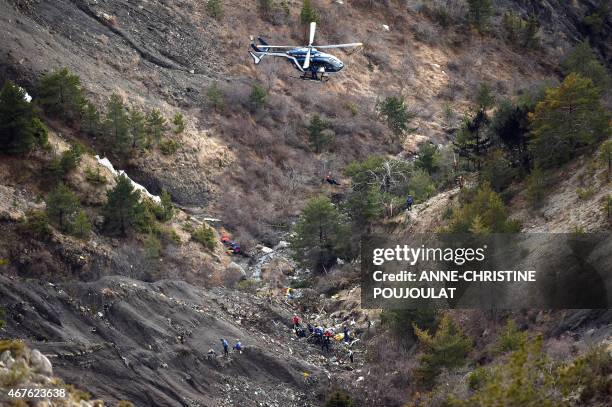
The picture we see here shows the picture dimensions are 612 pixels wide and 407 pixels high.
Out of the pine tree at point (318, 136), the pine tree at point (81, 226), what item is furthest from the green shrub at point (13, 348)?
the pine tree at point (318, 136)

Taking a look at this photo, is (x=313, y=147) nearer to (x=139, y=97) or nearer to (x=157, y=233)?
(x=139, y=97)

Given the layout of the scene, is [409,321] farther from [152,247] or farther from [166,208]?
[166,208]

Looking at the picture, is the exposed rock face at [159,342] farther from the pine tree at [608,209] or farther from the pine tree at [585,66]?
the pine tree at [585,66]

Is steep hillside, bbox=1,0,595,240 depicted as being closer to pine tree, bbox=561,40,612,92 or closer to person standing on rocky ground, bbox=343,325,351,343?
pine tree, bbox=561,40,612,92

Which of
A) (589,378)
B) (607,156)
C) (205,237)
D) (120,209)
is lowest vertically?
(589,378)

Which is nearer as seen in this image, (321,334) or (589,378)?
(589,378)

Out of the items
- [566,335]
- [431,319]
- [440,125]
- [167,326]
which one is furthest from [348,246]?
[440,125]

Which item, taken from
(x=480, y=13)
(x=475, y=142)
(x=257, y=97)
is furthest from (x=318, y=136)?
(x=480, y=13)
